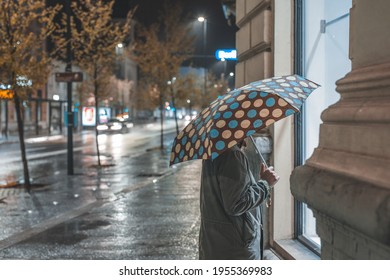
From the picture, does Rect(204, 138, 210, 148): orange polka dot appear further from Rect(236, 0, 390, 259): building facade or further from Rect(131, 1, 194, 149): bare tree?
Rect(131, 1, 194, 149): bare tree

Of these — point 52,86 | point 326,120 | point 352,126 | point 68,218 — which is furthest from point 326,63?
point 52,86

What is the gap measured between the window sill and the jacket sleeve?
2490 millimetres

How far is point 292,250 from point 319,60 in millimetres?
2204

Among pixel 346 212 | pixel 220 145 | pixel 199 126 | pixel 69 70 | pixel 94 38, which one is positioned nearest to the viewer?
pixel 346 212

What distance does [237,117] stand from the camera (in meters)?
3.27

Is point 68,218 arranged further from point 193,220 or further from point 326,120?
point 326,120

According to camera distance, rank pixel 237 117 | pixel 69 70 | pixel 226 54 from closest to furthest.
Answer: pixel 237 117
pixel 226 54
pixel 69 70

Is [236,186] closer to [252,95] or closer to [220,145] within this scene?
[220,145]

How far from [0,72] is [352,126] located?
11644mm

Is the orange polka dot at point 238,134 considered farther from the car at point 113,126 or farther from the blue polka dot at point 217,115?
the car at point 113,126

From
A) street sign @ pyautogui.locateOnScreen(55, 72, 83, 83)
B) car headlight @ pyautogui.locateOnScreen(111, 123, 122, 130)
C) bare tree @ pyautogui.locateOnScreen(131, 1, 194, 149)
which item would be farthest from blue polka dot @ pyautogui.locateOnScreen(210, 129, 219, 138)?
car headlight @ pyautogui.locateOnScreen(111, 123, 122, 130)

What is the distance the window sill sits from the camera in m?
5.75

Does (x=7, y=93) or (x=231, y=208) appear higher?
(x=7, y=93)

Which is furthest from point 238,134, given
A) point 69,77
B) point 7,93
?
point 69,77
